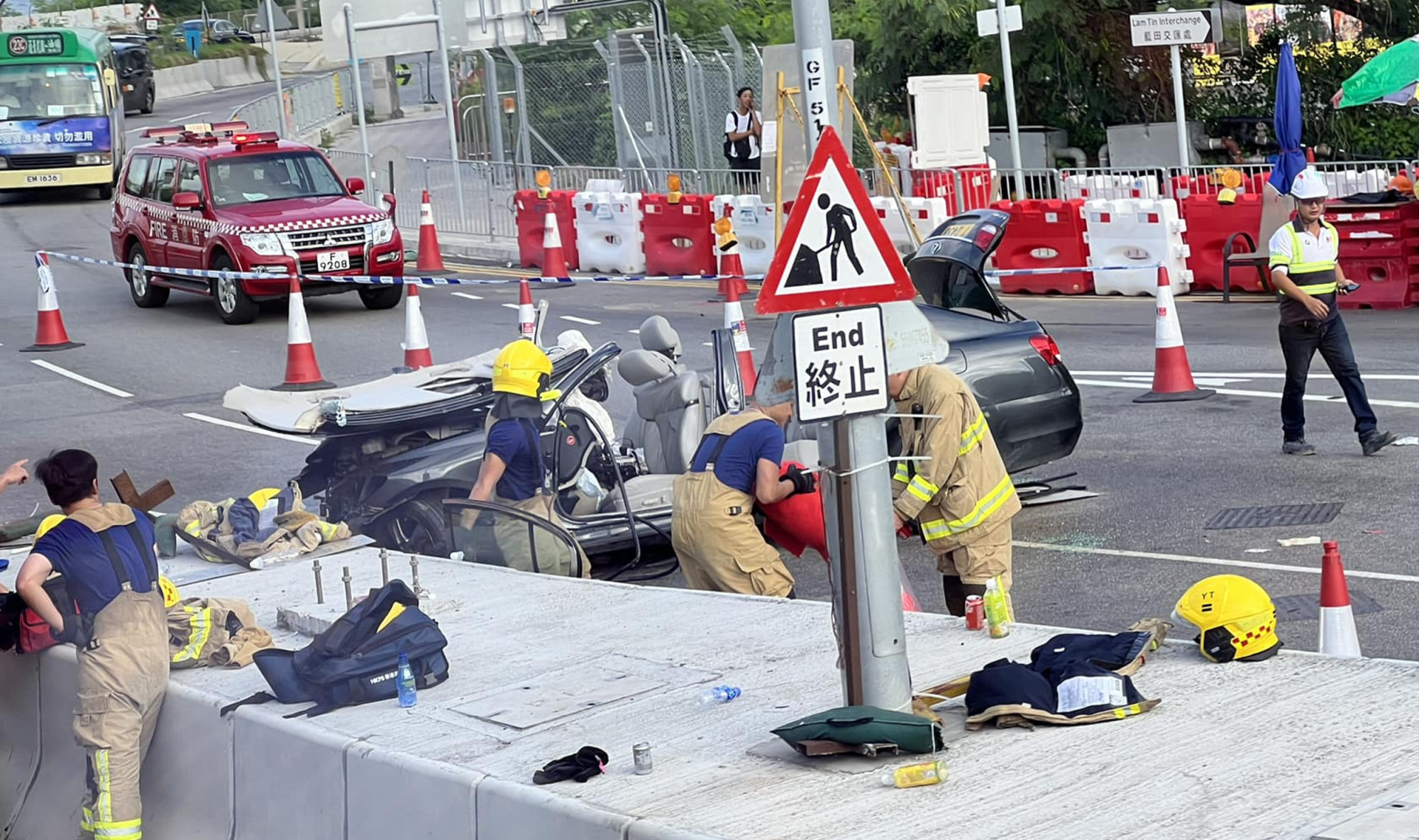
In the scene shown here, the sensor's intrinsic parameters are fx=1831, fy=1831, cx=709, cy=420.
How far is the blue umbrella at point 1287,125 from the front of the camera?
18344 mm

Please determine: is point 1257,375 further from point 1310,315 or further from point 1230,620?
point 1230,620

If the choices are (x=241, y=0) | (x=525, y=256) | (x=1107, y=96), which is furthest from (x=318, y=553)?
(x=241, y=0)

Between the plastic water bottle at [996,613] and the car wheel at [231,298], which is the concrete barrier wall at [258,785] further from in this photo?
the car wheel at [231,298]

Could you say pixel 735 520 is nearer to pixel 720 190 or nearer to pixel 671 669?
pixel 671 669

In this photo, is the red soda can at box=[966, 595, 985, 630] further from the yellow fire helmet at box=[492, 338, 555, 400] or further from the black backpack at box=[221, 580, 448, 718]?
the yellow fire helmet at box=[492, 338, 555, 400]

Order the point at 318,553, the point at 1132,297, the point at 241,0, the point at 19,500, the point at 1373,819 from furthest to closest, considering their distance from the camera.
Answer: the point at 241,0 → the point at 1132,297 → the point at 19,500 → the point at 318,553 → the point at 1373,819

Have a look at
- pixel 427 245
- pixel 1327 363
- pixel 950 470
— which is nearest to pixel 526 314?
pixel 1327 363

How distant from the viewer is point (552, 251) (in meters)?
22.4

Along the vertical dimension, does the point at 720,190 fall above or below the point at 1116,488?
above

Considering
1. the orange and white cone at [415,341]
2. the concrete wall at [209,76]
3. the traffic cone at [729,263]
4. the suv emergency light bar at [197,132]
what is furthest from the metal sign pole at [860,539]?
the concrete wall at [209,76]

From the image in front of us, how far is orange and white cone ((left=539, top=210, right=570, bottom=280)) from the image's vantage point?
2191 centimetres

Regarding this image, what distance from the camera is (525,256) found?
25.2 m

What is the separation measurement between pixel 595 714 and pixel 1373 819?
2861 mm

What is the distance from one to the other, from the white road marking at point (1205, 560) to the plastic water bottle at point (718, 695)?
370 centimetres
